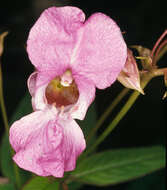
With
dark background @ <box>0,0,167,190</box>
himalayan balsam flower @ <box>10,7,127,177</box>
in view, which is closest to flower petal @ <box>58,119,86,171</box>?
himalayan balsam flower @ <box>10,7,127,177</box>

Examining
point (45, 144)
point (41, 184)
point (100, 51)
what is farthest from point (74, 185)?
point (100, 51)

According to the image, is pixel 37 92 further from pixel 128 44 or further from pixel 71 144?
pixel 128 44

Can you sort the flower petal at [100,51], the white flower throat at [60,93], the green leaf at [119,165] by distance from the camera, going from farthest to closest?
the green leaf at [119,165], the white flower throat at [60,93], the flower petal at [100,51]

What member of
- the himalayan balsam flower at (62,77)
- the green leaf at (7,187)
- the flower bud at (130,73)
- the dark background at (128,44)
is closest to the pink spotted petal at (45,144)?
the himalayan balsam flower at (62,77)

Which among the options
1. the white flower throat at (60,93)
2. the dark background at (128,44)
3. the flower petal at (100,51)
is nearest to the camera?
the flower petal at (100,51)

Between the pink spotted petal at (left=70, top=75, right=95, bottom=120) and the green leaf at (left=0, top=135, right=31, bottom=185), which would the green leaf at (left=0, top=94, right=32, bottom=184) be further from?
the pink spotted petal at (left=70, top=75, right=95, bottom=120)

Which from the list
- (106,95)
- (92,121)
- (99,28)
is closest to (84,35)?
(99,28)

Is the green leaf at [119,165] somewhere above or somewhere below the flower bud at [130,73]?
below

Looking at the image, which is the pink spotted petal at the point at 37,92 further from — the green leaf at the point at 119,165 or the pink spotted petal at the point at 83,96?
the green leaf at the point at 119,165
